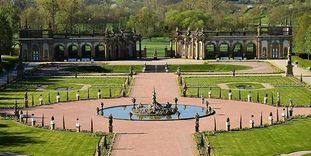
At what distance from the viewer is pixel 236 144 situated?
5572 cm

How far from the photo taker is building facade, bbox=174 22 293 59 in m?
138

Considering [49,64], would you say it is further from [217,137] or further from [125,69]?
[217,137]

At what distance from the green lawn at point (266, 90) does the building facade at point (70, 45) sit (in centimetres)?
3452

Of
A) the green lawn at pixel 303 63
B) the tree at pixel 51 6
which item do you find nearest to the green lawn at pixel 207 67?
the green lawn at pixel 303 63

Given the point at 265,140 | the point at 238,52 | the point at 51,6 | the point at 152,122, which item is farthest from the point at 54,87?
the point at 51,6

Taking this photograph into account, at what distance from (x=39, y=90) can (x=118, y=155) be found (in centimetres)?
4381

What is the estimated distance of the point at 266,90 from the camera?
91.3 m

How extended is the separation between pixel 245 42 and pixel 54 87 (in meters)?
54.0

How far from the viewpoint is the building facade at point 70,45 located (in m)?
137

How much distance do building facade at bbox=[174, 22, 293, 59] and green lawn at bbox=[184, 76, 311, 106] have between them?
3179cm

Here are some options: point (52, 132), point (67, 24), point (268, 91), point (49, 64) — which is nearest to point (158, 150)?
→ point (52, 132)

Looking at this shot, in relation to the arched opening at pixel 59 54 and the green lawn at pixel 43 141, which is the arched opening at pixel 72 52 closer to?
the arched opening at pixel 59 54

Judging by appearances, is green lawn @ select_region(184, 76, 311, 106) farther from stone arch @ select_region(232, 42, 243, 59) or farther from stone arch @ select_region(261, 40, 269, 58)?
stone arch @ select_region(232, 42, 243, 59)

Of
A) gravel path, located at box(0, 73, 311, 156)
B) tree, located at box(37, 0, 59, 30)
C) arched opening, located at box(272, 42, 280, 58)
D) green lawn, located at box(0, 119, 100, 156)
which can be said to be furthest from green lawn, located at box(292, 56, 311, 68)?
green lawn, located at box(0, 119, 100, 156)
